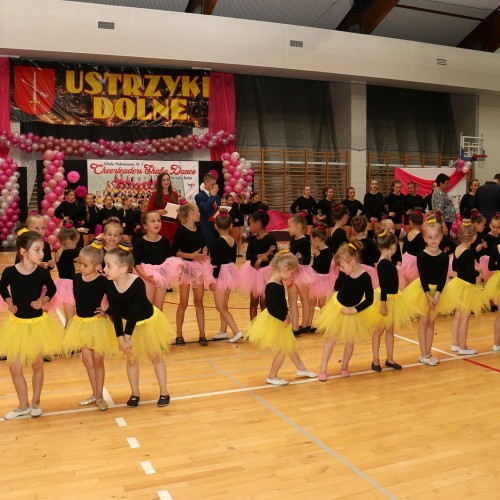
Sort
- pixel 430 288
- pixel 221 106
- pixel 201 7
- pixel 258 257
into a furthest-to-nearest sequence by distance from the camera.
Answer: pixel 221 106, pixel 201 7, pixel 258 257, pixel 430 288

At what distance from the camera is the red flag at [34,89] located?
45.7 feet

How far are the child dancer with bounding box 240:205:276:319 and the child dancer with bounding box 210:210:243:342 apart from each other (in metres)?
0.12

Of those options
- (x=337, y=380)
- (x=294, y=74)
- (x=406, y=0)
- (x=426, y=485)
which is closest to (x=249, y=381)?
(x=337, y=380)

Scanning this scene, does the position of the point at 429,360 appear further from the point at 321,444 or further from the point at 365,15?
the point at 365,15

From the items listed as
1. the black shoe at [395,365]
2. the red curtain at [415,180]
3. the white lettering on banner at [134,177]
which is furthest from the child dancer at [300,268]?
the red curtain at [415,180]

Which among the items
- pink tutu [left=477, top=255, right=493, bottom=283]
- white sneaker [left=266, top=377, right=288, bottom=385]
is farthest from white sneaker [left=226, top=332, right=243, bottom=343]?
pink tutu [left=477, top=255, right=493, bottom=283]

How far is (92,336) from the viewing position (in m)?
4.27

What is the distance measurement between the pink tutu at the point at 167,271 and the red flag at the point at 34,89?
958 centimetres

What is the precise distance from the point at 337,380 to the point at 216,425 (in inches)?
54.4

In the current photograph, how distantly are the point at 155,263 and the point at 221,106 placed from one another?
10578mm

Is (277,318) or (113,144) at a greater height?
(113,144)

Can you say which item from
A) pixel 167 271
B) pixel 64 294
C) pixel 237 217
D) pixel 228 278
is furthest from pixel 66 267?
pixel 237 217

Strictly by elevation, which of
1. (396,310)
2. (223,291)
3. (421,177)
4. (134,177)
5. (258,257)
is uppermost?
(421,177)

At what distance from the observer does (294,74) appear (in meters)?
16.4
